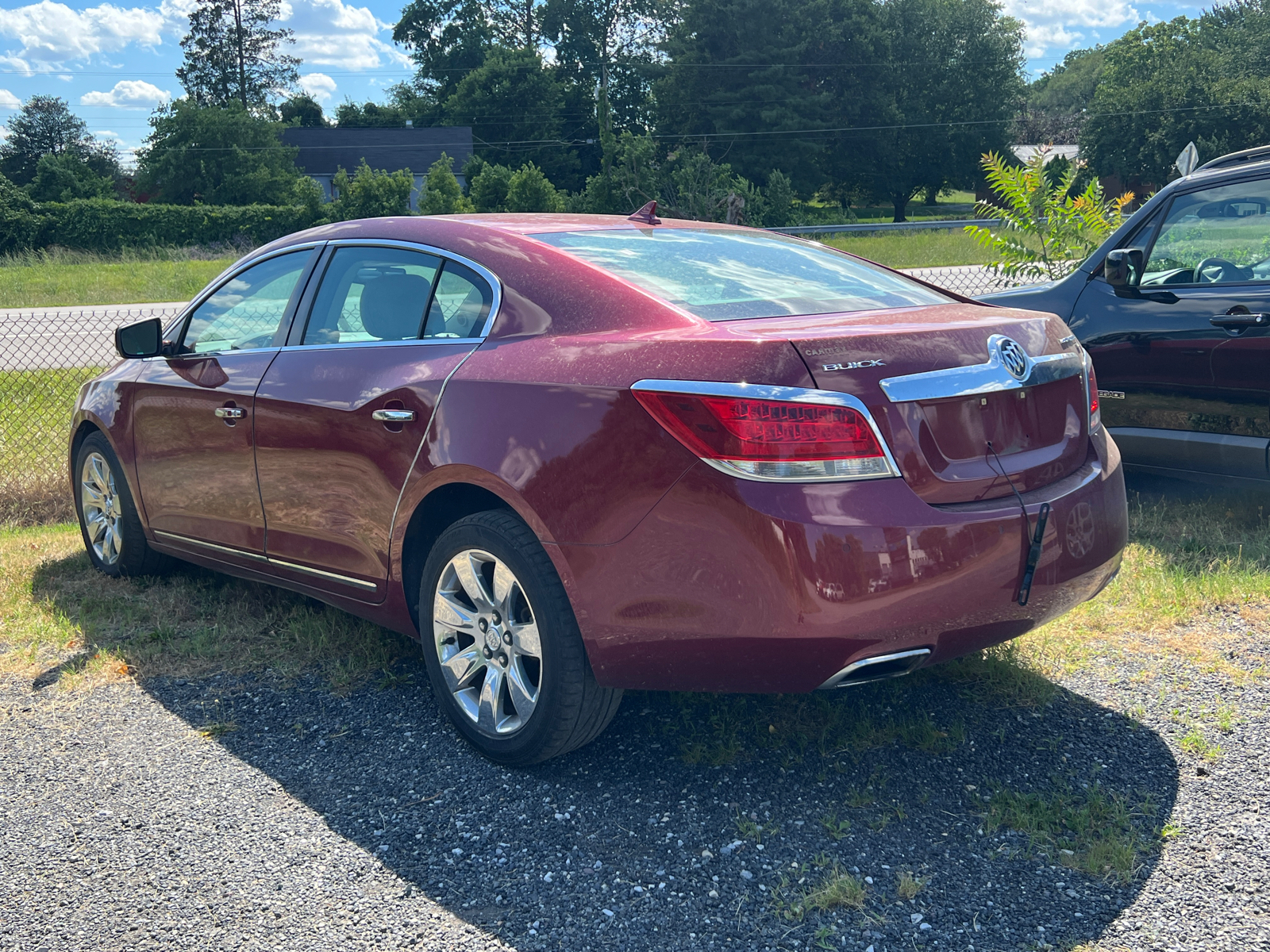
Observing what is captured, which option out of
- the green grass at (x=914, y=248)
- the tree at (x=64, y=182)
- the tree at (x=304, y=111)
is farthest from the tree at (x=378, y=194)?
the tree at (x=304, y=111)

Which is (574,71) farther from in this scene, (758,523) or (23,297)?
(758,523)

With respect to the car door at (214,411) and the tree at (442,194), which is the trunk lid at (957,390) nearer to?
the car door at (214,411)

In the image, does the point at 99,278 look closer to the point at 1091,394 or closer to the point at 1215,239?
the point at 1215,239

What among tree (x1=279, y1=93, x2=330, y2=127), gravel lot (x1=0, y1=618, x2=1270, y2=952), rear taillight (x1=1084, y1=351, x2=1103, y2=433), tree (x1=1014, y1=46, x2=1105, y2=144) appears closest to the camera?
gravel lot (x1=0, y1=618, x2=1270, y2=952)

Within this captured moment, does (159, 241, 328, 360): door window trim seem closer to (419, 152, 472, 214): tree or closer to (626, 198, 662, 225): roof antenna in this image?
(626, 198, 662, 225): roof antenna

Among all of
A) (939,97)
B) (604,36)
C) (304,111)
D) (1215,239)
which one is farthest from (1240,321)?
(304,111)

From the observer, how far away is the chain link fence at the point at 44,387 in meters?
6.98

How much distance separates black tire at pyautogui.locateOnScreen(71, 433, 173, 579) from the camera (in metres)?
5.07

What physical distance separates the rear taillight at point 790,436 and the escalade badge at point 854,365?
2.9 inches

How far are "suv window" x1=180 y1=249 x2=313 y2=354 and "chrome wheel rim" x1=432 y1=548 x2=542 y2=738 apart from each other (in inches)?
54.8

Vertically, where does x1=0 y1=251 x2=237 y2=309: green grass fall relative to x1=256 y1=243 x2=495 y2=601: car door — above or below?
below

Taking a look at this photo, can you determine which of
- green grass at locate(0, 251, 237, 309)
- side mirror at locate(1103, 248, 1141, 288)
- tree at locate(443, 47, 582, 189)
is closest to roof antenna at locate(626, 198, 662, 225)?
side mirror at locate(1103, 248, 1141, 288)

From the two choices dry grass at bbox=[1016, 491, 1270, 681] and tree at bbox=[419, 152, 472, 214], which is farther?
tree at bbox=[419, 152, 472, 214]

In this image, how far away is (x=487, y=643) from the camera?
3240mm
